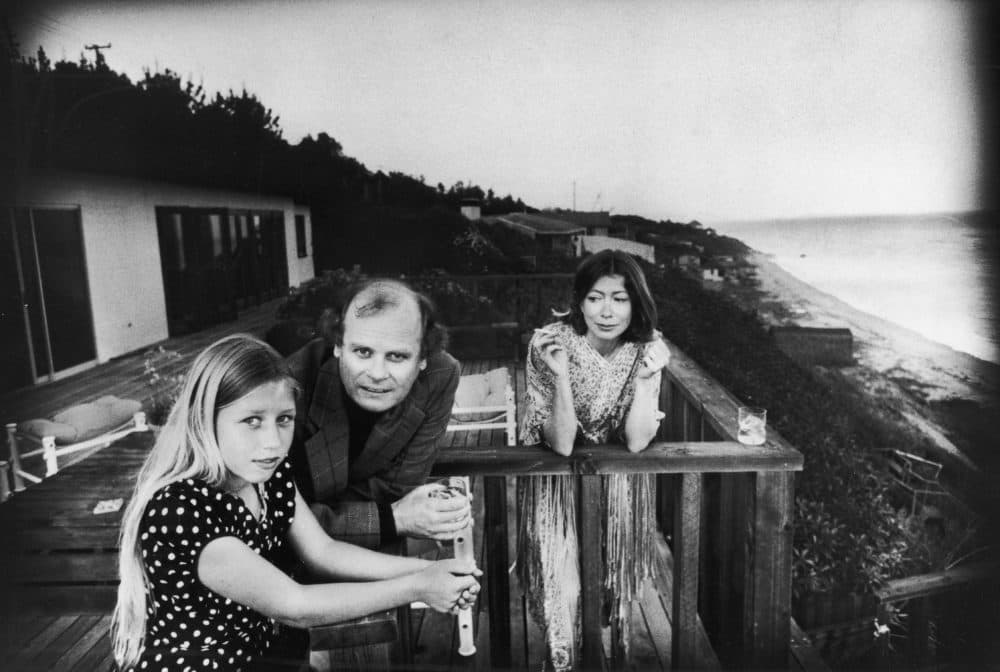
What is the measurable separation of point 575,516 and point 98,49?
2.54m

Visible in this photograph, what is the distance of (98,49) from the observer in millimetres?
2299

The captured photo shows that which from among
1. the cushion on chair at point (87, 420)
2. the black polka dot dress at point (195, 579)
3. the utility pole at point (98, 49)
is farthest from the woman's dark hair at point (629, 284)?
the cushion on chair at point (87, 420)

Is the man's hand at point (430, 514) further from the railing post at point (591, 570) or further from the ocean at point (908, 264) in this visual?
the ocean at point (908, 264)

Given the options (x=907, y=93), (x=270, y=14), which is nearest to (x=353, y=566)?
(x=270, y=14)

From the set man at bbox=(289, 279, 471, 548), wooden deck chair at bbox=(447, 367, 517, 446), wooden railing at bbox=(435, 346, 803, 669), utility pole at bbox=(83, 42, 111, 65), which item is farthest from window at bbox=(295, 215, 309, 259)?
wooden railing at bbox=(435, 346, 803, 669)

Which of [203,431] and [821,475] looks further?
[821,475]

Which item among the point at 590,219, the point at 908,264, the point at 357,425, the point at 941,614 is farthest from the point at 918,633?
the point at 357,425

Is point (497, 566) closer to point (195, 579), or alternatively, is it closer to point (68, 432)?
point (195, 579)

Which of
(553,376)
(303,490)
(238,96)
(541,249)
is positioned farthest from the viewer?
(541,249)

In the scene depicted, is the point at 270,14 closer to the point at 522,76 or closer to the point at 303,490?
the point at 522,76

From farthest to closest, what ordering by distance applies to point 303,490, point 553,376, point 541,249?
point 541,249 < point 553,376 < point 303,490

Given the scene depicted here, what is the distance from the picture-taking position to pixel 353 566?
1231 mm

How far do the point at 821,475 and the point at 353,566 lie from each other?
7.09ft

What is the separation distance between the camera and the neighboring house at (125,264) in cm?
248
